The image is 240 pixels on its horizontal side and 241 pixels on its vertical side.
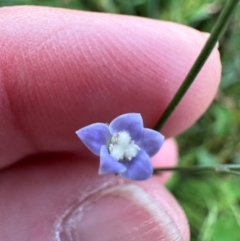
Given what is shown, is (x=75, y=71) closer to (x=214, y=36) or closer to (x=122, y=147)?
(x=122, y=147)

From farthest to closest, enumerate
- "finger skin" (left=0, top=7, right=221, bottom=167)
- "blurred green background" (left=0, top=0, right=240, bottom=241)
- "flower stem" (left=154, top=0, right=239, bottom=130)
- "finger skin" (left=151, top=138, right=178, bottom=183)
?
"blurred green background" (left=0, top=0, right=240, bottom=241), "finger skin" (left=151, top=138, right=178, bottom=183), "finger skin" (left=0, top=7, right=221, bottom=167), "flower stem" (left=154, top=0, right=239, bottom=130)

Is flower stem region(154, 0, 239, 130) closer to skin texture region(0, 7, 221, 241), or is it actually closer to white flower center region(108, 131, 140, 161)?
white flower center region(108, 131, 140, 161)

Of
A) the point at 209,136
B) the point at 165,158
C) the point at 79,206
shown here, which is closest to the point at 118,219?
the point at 79,206

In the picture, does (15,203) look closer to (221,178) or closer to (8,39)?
(8,39)

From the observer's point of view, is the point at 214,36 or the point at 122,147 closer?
the point at 214,36

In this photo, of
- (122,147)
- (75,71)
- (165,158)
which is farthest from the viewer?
(165,158)

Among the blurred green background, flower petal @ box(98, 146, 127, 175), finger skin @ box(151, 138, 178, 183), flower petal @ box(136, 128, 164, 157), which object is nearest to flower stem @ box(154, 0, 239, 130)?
flower petal @ box(136, 128, 164, 157)

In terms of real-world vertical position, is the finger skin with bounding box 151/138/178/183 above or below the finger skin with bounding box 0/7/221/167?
below
